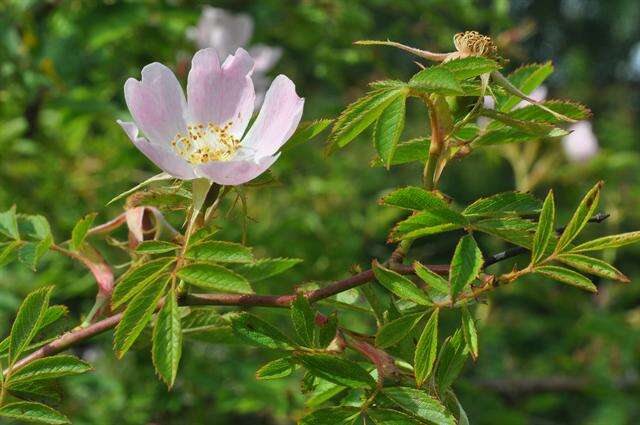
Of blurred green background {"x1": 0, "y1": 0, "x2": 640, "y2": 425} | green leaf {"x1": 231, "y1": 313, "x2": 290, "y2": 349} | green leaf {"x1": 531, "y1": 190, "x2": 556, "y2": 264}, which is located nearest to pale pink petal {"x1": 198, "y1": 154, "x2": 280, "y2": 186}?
green leaf {"x1": 231, "y1": 313, "x2": 290, "y2": 349}

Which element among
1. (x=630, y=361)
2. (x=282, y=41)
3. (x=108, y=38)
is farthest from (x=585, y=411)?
(x=108, y=38)

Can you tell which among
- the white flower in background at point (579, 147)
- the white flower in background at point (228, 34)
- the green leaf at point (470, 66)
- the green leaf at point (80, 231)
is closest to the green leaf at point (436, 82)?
the green leaf at point (470, 66)

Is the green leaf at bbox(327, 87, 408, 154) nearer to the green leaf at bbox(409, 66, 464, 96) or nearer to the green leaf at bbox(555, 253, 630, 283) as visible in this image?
the green leaf at bbox(409, 66, 464, 96)

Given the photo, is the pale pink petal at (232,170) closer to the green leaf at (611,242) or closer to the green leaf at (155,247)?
the green leaf at (155,247)

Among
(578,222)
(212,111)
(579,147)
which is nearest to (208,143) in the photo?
(212,111)

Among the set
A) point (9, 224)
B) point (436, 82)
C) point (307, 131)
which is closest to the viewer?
point (436, 82)

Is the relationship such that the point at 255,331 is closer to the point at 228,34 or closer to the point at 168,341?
the point at 168,341
